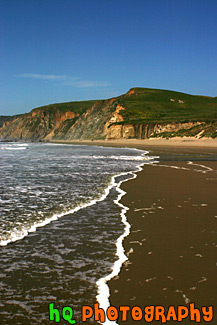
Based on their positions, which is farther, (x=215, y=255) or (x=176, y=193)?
(x=176, y=193)

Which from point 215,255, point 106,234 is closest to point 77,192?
point 106,234

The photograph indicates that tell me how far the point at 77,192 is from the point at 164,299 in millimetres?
7214

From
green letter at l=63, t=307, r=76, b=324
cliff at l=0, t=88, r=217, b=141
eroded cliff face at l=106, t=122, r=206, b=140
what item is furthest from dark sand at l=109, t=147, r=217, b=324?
eroded cliff face at l=106, t=122, r=206, b=140

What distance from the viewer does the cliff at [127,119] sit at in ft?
261

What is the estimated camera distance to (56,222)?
699 cm

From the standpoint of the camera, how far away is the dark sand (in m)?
3.78

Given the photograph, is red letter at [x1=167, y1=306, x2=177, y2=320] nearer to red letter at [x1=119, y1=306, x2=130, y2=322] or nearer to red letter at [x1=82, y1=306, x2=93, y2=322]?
red letter at [x1=119, y1=306, x2=130, y2=322]

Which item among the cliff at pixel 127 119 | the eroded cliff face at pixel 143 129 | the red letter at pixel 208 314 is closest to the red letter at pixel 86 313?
the red letter at pixel 208 314

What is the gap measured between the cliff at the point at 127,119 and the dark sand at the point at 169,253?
50.0 m

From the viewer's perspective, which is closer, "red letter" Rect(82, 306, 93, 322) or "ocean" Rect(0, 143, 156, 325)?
"red letter" Rect(82, 306, 93, 322)

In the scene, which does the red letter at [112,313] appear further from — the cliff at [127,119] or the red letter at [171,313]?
the cliff at [127,119]

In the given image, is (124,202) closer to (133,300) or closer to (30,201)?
(30,201)

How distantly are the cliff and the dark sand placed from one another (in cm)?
4998

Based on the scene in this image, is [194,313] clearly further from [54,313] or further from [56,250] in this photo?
[56,250]
